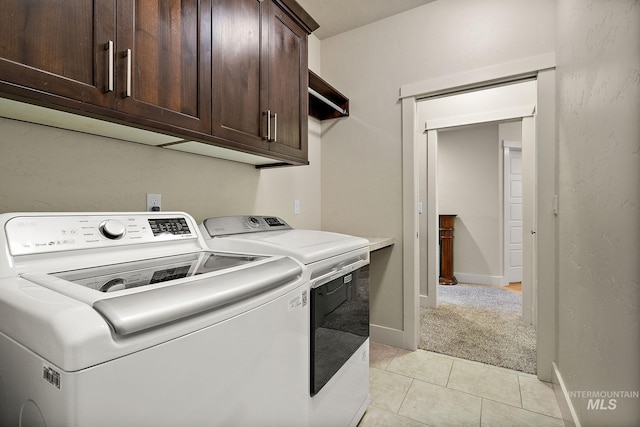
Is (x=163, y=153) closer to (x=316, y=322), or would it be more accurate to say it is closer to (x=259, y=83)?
(x=259, y=83)

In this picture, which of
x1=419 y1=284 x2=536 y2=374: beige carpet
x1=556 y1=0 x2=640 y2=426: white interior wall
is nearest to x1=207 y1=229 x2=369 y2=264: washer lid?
x1=556 y1=0 x2=640 y2=426: white interior wall

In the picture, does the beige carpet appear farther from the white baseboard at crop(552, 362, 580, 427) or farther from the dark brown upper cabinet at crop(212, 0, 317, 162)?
the dark brown upper cabinet at crop(212, 0, 317, 162)

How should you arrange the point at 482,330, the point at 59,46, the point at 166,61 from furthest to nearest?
the point at 482,330 → the point at 166,61 → the point at 59,46

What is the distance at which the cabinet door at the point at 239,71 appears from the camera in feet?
4.31

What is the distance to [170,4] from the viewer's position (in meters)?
1.12

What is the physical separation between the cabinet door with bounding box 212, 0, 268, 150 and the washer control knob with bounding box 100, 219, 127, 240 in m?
0.51

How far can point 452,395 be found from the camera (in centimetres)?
183

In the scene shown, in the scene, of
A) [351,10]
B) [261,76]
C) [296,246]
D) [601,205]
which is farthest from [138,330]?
[351,10]

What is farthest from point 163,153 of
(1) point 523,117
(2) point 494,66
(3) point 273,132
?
(1) point 523,117

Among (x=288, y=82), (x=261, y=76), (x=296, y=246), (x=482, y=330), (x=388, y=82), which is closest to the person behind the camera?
(x=296, y=246)

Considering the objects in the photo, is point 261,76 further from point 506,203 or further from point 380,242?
point 506,203

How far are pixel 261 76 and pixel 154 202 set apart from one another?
2.65 ft

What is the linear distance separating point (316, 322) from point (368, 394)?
88 centimetres

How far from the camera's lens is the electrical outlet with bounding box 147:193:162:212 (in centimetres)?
Answer: 142
